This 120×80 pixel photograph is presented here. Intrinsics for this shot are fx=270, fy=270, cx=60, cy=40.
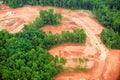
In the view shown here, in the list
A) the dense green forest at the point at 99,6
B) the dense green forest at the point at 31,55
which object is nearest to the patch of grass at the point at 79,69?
the dense green forest at the point at 31,55

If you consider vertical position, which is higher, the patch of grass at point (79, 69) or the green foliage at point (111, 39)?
the green foliage at point (111, 39)

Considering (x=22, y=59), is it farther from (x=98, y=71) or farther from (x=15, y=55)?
(x=98, y=71)

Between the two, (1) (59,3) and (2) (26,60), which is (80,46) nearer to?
(2) (26,60)

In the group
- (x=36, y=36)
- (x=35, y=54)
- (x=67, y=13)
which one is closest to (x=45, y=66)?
(x=35, y=54)

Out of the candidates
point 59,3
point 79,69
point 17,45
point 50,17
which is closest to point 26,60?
point 17,45

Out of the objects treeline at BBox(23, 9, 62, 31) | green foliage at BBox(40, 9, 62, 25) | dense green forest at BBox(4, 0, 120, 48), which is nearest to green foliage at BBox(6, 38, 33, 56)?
treeline at BBox(23, 9, 62, 31)

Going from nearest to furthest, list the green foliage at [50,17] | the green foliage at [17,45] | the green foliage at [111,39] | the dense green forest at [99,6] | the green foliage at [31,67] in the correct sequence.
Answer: the green foliage at [31,67]
the green foliage at [17,45]
the green foliage at [111,39]
the dense green forest at [99,6]
the green foliage at [50,17]

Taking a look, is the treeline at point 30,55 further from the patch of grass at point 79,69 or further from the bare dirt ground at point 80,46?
the patch of grass at point 79,69

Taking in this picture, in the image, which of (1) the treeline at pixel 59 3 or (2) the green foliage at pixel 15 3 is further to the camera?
(2) the green foliage at pixel 15 3
